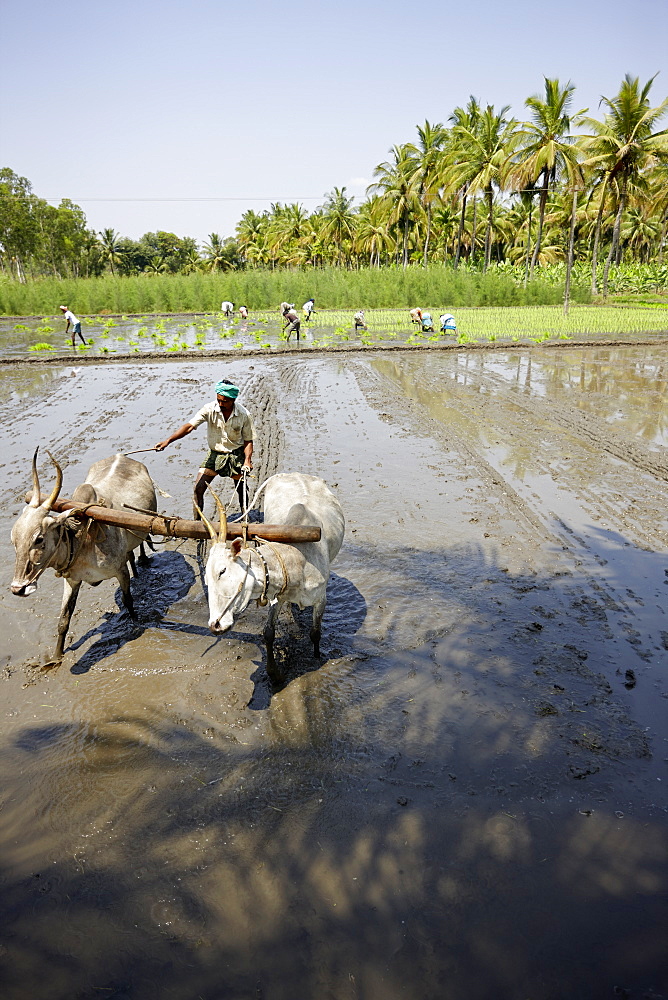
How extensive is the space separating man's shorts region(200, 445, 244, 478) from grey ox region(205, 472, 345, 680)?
1.17m

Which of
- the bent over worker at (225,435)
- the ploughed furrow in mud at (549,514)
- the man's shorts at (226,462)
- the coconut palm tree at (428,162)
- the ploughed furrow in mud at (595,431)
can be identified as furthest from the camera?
the coconut palm tree at (428,162)

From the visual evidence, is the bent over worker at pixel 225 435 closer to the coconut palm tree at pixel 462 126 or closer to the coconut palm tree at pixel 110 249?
the coconut palm tree at pixel 462 126

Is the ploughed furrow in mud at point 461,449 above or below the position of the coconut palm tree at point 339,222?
below

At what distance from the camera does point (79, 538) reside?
4.79m

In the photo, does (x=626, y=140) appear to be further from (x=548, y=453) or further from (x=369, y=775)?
(x=369, y=775)

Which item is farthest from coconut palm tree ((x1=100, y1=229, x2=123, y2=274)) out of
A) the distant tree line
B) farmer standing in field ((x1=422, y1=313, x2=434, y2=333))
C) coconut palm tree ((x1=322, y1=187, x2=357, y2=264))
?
farmer standing in field ((x1=422, y1=313, x2=434, y2=333))

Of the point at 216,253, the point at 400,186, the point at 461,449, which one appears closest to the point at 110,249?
→ the point at 216,253

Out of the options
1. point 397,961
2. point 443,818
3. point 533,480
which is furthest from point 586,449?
point 397,961

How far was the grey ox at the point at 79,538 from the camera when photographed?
4.31 m

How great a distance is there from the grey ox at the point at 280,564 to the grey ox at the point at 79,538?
1.33 m

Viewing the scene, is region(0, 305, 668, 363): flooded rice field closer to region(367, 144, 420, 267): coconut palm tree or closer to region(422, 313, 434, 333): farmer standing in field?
region(422, 313, 434, 333): farmer standing in field

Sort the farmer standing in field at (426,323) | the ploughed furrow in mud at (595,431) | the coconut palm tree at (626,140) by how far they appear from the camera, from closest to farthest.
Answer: the ploughed furrow in mud at (595,431) < the farmer standing in field at (426,323) < the coconut palm tree at (626,140)

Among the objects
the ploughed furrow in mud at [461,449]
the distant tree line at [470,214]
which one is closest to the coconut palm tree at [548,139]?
the distant tree line at [470,214]

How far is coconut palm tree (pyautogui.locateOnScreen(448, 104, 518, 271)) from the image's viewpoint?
3900 centimetres
